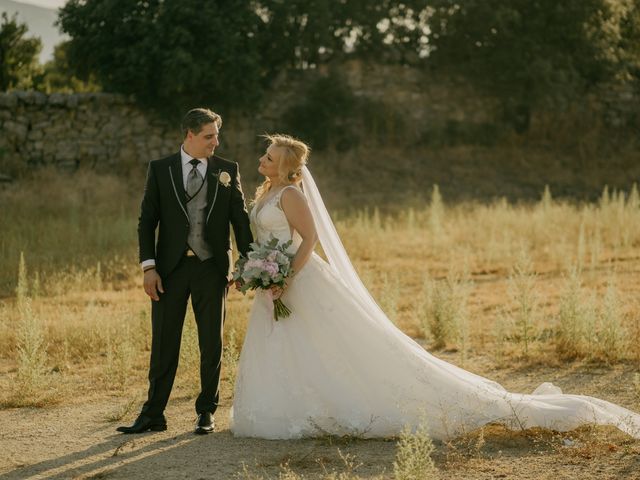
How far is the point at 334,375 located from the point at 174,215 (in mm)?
1504

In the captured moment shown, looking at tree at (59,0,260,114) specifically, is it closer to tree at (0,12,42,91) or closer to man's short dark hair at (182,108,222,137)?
tree at (0,12,42,91)

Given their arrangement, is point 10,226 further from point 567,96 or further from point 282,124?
point 567,96

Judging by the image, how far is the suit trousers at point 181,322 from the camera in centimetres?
656

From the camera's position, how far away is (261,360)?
21.2 feet

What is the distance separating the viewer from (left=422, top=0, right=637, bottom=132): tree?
27844mm

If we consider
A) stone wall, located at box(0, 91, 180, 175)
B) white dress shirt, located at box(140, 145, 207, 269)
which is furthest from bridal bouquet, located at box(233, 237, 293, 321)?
stone wall, located at box(0, 91, 180, 175)

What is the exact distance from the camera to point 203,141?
21.4 feet

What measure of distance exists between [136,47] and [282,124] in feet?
15.3

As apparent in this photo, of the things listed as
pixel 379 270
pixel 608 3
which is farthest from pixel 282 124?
pixel 379 270

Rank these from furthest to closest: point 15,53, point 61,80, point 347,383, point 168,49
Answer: point 61,80 → point 15,53 → point 168,49 → point 347,383

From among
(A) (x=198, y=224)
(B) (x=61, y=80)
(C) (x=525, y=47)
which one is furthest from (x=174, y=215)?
(B) (x=61, y=80)

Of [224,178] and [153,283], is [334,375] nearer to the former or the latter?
[153,283]

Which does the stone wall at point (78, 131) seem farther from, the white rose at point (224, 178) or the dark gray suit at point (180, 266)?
the white rose at point (224, 178)

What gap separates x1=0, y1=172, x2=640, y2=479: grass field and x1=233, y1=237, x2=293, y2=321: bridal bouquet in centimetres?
100
